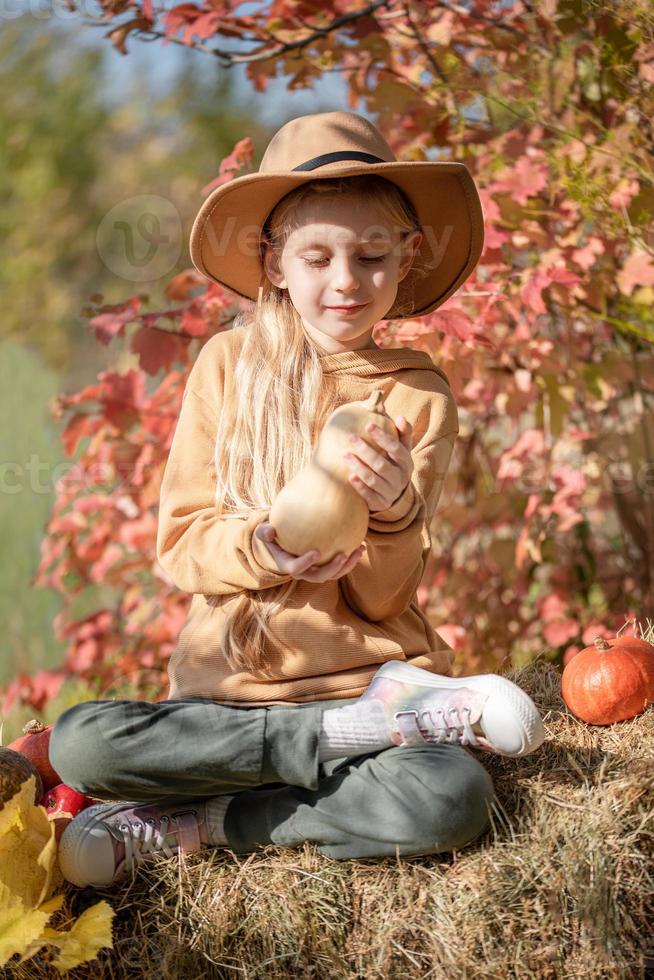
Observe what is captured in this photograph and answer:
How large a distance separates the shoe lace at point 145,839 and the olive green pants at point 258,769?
50 mm

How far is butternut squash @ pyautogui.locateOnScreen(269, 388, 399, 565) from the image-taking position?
172cm

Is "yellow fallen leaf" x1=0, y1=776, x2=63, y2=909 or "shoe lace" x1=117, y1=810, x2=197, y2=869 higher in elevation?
"yellow fallen leaf" x1=0, y1=776, x2=63, y2=909

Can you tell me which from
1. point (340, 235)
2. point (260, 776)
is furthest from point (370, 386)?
point (260, 776)

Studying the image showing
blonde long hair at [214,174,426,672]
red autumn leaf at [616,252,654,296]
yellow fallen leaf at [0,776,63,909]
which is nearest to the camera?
yellow fallen leaf at [0,776,63,909]

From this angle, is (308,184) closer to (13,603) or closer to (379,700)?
(379,700)

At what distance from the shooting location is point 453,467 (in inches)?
154

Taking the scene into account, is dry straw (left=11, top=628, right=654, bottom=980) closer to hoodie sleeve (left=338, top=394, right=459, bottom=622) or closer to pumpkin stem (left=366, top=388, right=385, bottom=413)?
hoodie sleeve (left=338, top=394, right=459, bottom=622)

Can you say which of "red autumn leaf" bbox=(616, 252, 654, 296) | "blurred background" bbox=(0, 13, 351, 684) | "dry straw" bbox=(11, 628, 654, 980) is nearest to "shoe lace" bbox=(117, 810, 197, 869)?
"dry straw" bbox=(11, 628, 654, 980)

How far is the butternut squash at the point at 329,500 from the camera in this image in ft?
5.65

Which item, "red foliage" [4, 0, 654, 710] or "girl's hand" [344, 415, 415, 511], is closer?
"girl's hand" [344, 415, 415, 511]

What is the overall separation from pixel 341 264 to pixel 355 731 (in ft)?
2.79

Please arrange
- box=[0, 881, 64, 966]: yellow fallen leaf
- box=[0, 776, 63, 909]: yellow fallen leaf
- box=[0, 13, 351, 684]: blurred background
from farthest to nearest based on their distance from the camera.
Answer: box=[0, 13, 351, 684]: blurred background
box=[0, 776, 63, 909]: yellow fallen leaf
box=[0, 881, 64, 966]: yellow fallen leaf

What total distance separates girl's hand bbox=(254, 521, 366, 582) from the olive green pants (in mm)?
249

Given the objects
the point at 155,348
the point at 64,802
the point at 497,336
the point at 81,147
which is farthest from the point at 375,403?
the point at 81,147
